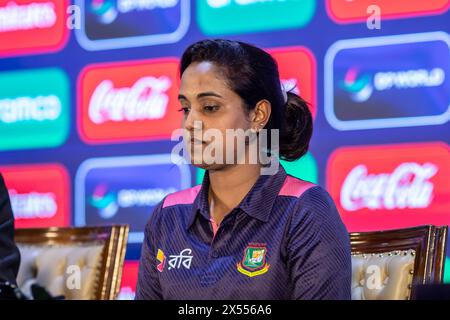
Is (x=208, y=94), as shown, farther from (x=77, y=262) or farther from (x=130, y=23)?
(x=130, y=23)

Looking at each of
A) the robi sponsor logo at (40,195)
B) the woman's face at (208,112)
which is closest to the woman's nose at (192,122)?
the woman's face at (208,112)

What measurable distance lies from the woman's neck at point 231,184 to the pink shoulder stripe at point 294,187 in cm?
8

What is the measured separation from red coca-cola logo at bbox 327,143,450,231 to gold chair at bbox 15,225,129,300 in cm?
102

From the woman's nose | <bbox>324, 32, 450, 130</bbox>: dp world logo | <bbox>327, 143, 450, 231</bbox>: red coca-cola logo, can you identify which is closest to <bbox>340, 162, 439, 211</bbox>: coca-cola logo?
<bbox>327, 143, 450, 231</bbox>: red coca-cola logo

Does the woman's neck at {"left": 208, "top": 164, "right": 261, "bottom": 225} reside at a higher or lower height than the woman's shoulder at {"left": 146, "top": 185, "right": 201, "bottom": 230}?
higher

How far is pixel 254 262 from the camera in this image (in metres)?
1.99

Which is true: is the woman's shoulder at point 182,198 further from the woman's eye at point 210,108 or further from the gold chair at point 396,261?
the gold chair at point 396,261

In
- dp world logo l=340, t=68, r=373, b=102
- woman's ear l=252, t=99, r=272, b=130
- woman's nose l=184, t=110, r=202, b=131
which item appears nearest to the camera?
woman's nose l=184, t=110, r=202, b=131

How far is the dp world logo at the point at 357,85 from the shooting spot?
3.31 meters

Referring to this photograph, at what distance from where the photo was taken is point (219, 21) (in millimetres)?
3619

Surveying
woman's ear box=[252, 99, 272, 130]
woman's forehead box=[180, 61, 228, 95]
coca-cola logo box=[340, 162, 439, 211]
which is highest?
woman's forehead box=[180, 61, 228, 95]

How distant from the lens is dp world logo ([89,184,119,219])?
3.73 meters

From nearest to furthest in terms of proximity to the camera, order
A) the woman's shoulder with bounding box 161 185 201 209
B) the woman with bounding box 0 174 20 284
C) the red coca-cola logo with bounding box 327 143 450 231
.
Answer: the woman's shoulder with bounding box 161 185 201 209
the woman with bounding box 0 174 20 284
the red coca-cola logo with bounding box 327 143 450 231

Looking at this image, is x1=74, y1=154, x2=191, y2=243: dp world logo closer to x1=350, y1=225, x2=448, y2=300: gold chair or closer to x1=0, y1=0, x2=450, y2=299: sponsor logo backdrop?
x1=0, y1=0, x2=450, y2=299: sponsor logo backdrop
